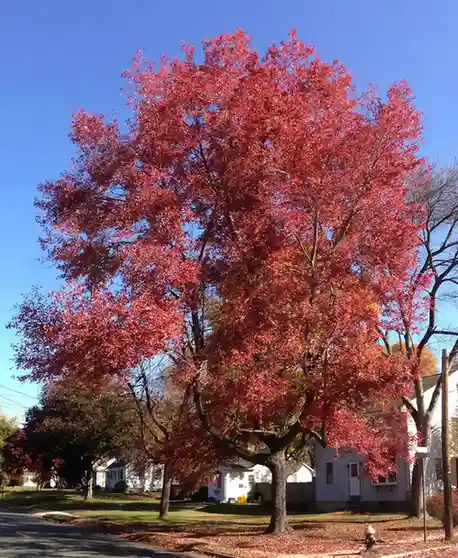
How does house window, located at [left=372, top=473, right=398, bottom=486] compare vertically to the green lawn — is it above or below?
above

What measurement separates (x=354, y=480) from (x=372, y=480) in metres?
3.38

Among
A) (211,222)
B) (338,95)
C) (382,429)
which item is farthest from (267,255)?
(382,429)

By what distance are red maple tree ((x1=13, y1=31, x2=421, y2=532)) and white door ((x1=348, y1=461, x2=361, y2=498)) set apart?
59.3ft

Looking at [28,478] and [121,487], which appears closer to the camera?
[121,487]

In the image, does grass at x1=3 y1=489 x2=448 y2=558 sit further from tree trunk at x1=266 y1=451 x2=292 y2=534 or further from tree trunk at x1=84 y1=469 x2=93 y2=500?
tree trunk at x1=84 y1=469 x2=93 y2=500

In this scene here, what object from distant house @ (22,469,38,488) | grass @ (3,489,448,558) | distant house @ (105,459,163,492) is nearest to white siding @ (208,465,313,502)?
grass @ (3,489,448,558)

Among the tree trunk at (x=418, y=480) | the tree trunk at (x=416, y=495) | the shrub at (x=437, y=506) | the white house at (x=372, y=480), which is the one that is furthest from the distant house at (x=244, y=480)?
the shrub at (x=437, y=506)

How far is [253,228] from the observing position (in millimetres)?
18703

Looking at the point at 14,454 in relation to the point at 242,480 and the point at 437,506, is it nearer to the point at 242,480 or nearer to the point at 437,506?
the point at 242,480

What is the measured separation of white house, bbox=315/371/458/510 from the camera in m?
34.2

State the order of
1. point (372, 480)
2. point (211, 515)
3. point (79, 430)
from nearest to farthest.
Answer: point (372, 480) < point (211, 515) < point (79, 430)

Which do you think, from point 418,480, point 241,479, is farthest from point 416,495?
point 241,479

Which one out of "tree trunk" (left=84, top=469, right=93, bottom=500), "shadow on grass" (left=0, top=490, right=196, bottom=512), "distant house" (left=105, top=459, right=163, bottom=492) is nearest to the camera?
"shadow on grass" (left=0, top=490, right=196, bottom=512)

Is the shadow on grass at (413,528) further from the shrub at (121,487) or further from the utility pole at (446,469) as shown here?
the shrub at (121,487)
